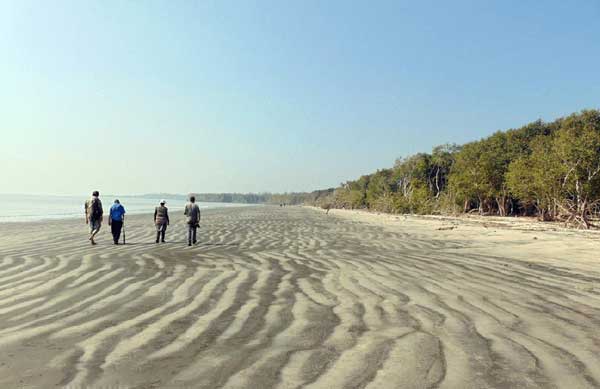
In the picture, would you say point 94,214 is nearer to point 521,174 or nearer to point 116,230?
point 116,230

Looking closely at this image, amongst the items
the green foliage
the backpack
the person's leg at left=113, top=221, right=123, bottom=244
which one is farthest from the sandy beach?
the green foliage

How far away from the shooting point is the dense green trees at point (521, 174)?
96.9 ft

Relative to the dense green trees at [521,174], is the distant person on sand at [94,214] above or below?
below

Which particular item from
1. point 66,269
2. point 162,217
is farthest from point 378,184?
point 66,269

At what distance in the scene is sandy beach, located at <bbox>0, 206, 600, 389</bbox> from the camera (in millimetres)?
3416

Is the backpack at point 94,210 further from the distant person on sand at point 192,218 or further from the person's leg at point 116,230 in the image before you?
the distant person on sand at point 192,218

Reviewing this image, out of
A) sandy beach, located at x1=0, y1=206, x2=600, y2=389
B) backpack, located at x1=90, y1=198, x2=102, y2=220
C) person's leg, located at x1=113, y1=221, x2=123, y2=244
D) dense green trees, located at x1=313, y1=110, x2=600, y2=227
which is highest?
dense green trees, located at x1=313, y1=110, x2=600, y2=227

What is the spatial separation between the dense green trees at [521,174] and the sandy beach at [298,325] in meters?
22.5

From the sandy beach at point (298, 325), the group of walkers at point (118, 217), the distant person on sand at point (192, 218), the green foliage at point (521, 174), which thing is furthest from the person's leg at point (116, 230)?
the green foliage at point (521, 174)

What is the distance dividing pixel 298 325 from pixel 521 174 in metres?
39.8

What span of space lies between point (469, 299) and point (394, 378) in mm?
3507

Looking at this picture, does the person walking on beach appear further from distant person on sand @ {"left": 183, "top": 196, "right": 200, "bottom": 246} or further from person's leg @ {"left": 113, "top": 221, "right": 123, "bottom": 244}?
distant person on sand @ {"left": 183, "top": 196, "right": 200, "bottom": 246}

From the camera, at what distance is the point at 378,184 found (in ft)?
344

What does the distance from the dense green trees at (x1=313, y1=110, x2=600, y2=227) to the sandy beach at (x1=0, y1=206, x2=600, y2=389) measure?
2255 centimetres
